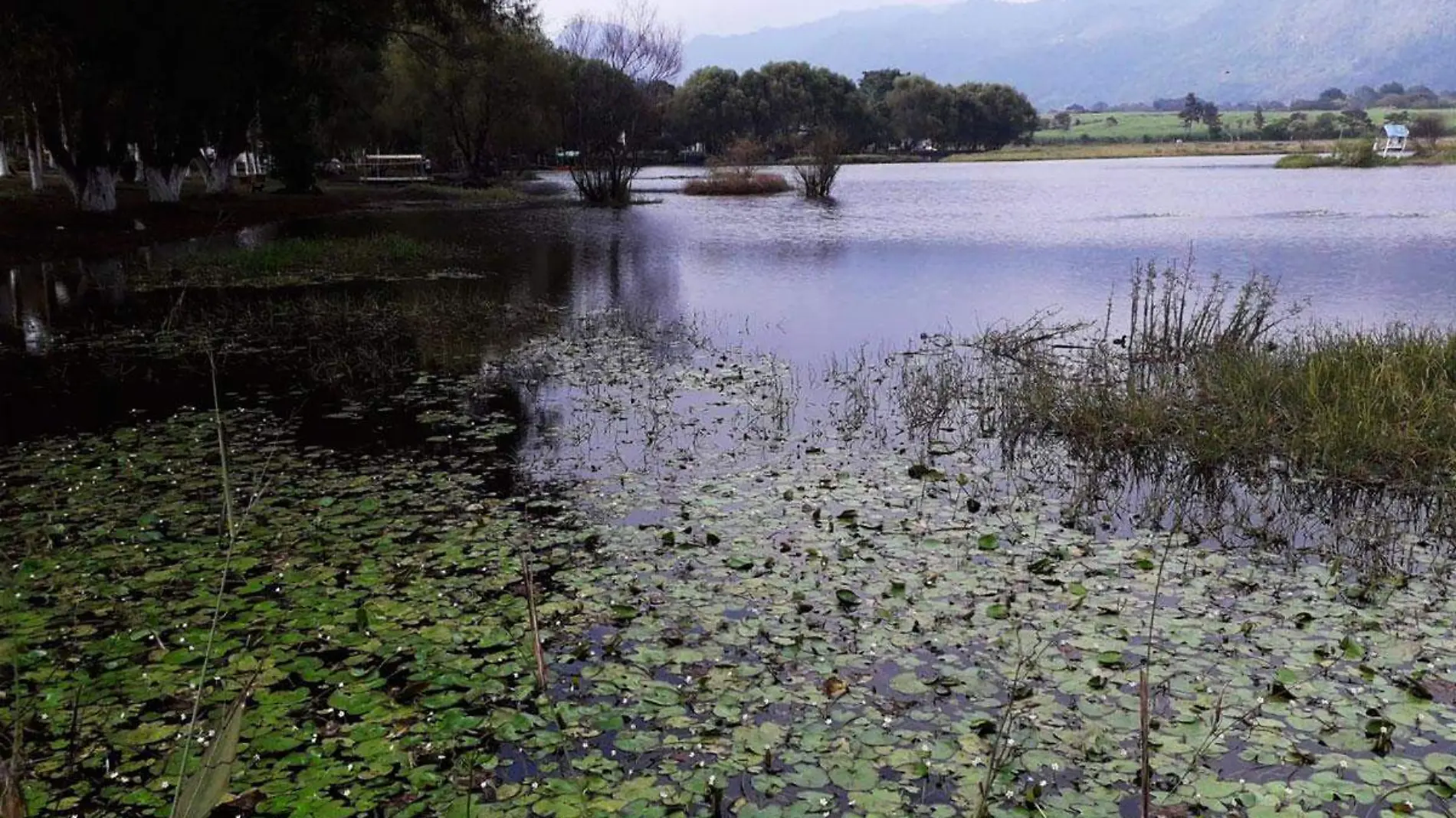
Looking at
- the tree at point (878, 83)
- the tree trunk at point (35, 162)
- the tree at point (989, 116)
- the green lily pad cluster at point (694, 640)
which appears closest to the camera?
the green lily pad cluster at point (694, 640)

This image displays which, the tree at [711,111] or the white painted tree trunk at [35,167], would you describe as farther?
A: the tree at [711,111]

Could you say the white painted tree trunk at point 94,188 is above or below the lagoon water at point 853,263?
above

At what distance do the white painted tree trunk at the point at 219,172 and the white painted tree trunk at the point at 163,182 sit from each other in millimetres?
6749

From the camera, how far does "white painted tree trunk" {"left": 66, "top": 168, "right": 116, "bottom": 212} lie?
97.2 feet

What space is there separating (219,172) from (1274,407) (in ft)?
Answer: 139

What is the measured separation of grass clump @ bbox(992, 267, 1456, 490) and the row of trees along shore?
20.5 m

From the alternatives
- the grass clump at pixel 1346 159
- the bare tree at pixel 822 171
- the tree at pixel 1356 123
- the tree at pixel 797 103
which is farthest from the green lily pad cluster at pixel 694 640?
the tree at pixel 1356 123

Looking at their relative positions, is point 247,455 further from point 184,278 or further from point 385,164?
point 385,164

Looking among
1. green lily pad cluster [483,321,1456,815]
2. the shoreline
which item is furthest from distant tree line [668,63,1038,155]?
green lily pad cluster [483,321,1456,815]

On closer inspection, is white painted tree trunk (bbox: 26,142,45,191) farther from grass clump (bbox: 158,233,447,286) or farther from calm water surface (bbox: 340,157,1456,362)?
grass clump (bbox: 158,233,447,286)

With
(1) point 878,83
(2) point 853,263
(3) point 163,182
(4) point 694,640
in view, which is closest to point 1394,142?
(1) point 878,83

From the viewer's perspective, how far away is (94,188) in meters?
30.1

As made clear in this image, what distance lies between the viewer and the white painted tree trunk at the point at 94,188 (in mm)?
29641

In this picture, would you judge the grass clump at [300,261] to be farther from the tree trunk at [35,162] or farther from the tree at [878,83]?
the tree at [878,83]
